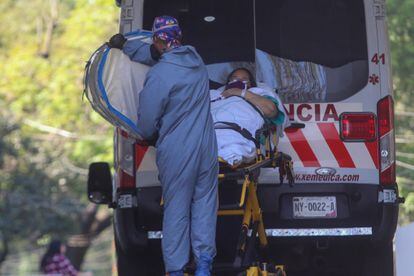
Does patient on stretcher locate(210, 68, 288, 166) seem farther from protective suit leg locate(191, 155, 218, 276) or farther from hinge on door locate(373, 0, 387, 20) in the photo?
hinge on door locate(373, 0, 387, 20)

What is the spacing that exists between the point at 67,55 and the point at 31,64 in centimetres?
89

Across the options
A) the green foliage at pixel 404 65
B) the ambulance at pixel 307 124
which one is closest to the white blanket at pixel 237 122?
the ambulance at pixel 307 124

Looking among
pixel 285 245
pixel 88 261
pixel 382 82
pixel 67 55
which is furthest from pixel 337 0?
pixel 88 261

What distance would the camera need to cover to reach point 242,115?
731 cm

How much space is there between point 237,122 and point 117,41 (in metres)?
0.96

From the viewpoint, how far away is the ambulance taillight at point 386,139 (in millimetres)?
7824

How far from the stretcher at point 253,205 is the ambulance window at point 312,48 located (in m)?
0.60

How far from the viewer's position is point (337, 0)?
26.3 feet

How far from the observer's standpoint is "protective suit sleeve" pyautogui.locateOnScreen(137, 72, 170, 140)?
6.79 meters

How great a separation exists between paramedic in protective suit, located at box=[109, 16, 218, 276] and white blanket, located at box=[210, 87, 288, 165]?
278 millimetres

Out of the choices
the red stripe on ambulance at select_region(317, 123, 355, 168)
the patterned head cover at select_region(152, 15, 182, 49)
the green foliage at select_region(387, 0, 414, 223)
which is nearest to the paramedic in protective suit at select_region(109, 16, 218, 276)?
the patterned head cover at select_region(152, 15, 182, 49)

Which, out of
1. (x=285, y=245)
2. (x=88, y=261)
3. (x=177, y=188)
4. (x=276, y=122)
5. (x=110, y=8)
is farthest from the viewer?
(x=88, y=261)

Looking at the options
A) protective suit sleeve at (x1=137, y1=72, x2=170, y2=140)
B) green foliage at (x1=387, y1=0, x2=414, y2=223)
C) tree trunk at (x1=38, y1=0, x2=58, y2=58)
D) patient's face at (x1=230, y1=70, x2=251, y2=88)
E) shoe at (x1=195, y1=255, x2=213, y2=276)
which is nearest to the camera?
shoe at (x1=195, y1=255, x2=213, y2=276)

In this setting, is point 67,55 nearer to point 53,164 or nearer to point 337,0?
point 53,164
